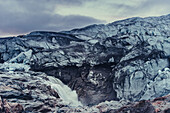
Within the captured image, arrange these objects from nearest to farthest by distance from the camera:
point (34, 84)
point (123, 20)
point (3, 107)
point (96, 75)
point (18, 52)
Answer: point (3, 107) → point (34, 84) → point (96, 75) → point (18, 52) → point (123, 20)

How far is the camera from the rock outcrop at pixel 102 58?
17.0 meters

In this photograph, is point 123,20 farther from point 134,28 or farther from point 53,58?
point 53,58

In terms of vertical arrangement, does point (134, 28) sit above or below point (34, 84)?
above

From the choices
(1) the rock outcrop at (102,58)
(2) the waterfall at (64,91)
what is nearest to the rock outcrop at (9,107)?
(2) the waterfall at (64,91)

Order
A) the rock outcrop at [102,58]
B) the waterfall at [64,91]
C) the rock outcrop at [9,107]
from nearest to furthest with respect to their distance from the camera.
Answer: the rock outcrop at [9,107]
the waterfall at [64,91]
the rock outcrop at [102,58]

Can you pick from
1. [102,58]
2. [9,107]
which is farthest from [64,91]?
[9,107]

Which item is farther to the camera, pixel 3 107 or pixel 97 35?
pixel 97 35

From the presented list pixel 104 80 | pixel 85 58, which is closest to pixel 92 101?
pixel 104 80

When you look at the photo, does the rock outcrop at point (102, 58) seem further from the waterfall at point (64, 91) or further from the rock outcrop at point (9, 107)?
the rock outcrop at point (9, 107)

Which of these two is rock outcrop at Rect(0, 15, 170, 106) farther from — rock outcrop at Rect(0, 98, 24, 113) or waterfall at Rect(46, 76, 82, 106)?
rock outcrop at Rect(0, 98, 24, 113)

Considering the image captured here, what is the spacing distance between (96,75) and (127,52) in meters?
3.89

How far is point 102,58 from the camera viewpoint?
19.1 metres

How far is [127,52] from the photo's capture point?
19047 mm

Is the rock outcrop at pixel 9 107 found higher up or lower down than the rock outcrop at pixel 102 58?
lower down
